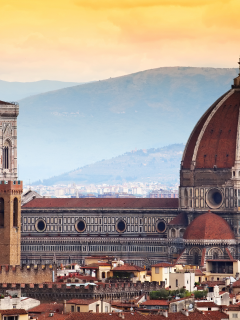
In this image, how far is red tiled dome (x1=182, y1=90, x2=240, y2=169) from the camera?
17188cm

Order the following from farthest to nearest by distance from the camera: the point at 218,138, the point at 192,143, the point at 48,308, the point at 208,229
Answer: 1. the point at 192,143
2. the point at 218,138
3. the point at 208,229
4. the point at 48,308

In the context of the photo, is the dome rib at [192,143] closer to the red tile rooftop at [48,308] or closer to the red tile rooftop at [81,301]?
the red tile rooftop at [81,301]

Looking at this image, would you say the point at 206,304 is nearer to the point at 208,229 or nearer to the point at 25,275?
the point at 25,275

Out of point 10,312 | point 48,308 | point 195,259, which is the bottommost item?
point 10,312

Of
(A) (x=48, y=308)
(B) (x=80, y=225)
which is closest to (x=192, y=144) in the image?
(B) (x=80, y=225)

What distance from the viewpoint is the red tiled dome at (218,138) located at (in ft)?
564

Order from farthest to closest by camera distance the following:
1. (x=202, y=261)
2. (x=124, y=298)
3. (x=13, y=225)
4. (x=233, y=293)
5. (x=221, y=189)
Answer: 1. (x=221, y=189)
2. (x=202, y=261)
3. (x=13, y=225)
4. (x=233, y=293)
5. (x=124, y=298)

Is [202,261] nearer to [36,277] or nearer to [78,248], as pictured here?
[78,248]

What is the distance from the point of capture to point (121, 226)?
179 meters

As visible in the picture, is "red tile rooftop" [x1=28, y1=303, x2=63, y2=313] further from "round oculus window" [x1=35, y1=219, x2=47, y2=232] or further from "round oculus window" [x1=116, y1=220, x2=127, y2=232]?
"round oculus window" [x1=35, y1=219, x2=47, y2=232]

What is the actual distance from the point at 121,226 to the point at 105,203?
381 centimetres

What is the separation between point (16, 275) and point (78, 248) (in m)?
64.1

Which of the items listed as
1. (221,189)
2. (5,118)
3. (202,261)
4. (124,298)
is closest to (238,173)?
(221,189)

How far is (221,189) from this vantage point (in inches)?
6786
